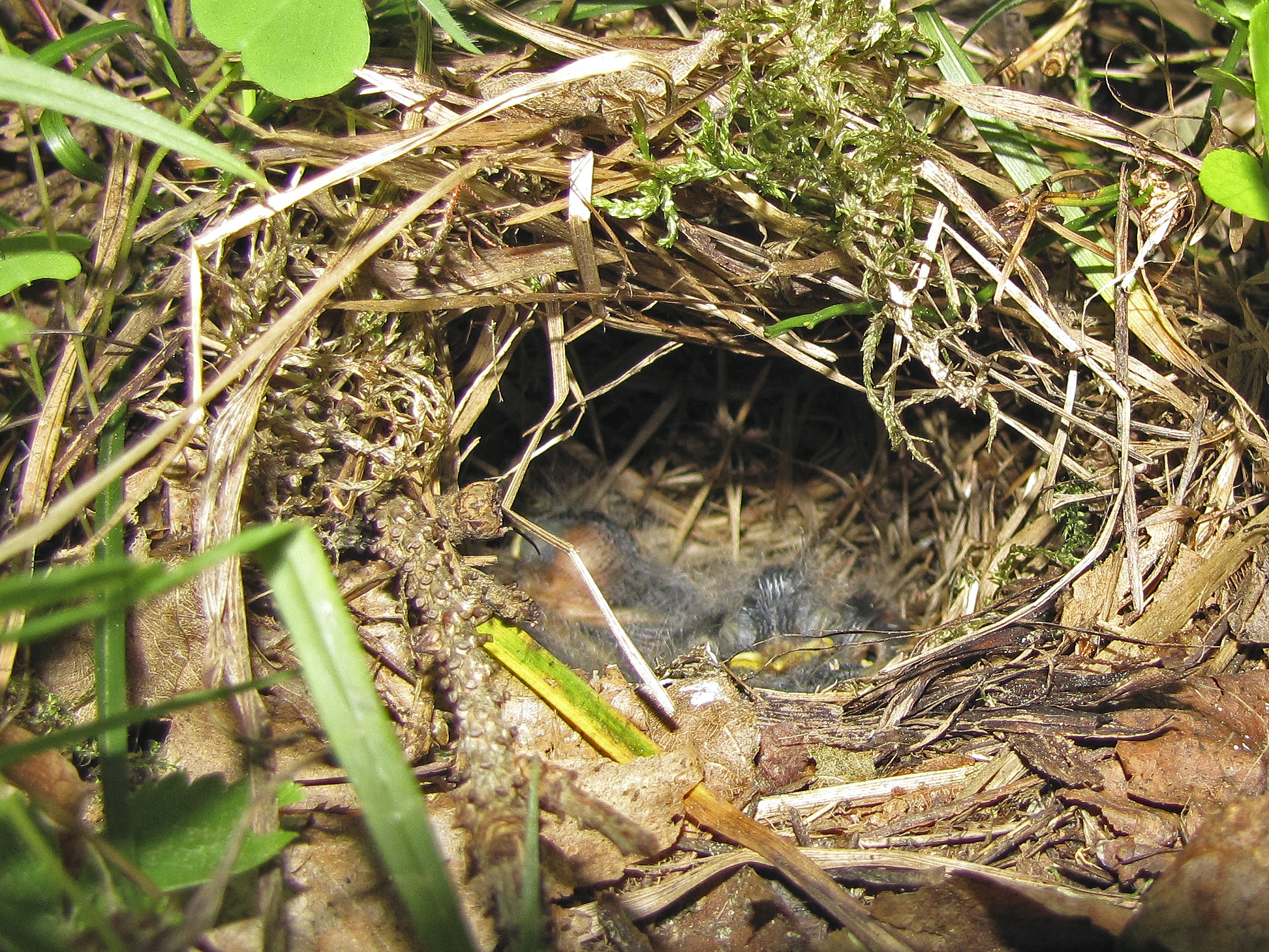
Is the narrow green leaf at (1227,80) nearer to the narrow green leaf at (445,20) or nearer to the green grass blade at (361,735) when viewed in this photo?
the narrow green leaf at (445,20)

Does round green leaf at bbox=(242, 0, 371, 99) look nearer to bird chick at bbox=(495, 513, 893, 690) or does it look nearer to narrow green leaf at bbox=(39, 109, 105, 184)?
narrow green leaf at bbox=(39, 109, 105, 184)

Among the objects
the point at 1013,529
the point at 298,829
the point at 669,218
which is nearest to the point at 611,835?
the point at 298,829

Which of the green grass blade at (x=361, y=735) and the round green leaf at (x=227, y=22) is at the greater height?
the round green leaf at (x=227, y=22)

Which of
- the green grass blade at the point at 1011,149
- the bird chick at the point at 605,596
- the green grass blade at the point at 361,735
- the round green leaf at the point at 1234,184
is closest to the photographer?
the green grass blade at the point at 361,735

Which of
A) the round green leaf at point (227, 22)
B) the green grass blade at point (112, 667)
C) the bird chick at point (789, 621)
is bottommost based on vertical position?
the bird chick at point (789, 621)

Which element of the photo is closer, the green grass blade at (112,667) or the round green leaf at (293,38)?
the green grass blade at (112,667)

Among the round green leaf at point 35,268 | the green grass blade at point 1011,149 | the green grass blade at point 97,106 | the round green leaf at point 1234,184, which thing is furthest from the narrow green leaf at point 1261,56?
the round green leaf at point 35,268
